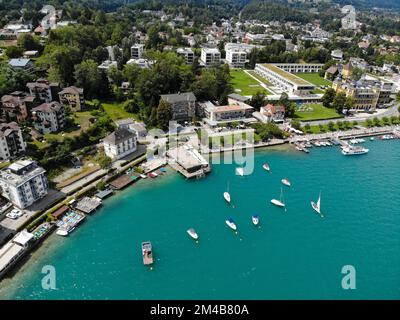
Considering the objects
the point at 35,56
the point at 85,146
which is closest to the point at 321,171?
the point at 85,146

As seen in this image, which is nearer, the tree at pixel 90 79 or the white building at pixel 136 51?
the tree at pixel 90 79

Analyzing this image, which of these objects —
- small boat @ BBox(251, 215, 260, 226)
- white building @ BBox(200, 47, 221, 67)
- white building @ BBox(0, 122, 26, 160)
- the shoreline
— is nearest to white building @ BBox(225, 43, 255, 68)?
white building @ BBox(200, 47, 221, 67)

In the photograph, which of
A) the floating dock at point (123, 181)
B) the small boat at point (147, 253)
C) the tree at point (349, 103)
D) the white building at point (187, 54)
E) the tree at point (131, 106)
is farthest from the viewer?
the white building at point (187, 54)

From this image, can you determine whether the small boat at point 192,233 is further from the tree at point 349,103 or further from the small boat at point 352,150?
the tree at point 349,103

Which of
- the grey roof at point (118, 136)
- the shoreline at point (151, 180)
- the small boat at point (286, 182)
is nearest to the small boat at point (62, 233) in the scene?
the shoreline at point (151, 180)

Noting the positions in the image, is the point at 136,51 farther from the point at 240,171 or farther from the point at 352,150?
the point at 352,150

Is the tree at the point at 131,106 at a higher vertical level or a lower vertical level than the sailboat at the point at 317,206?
higher

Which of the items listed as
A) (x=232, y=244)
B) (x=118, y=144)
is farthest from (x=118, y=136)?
(x=232, y=244)
